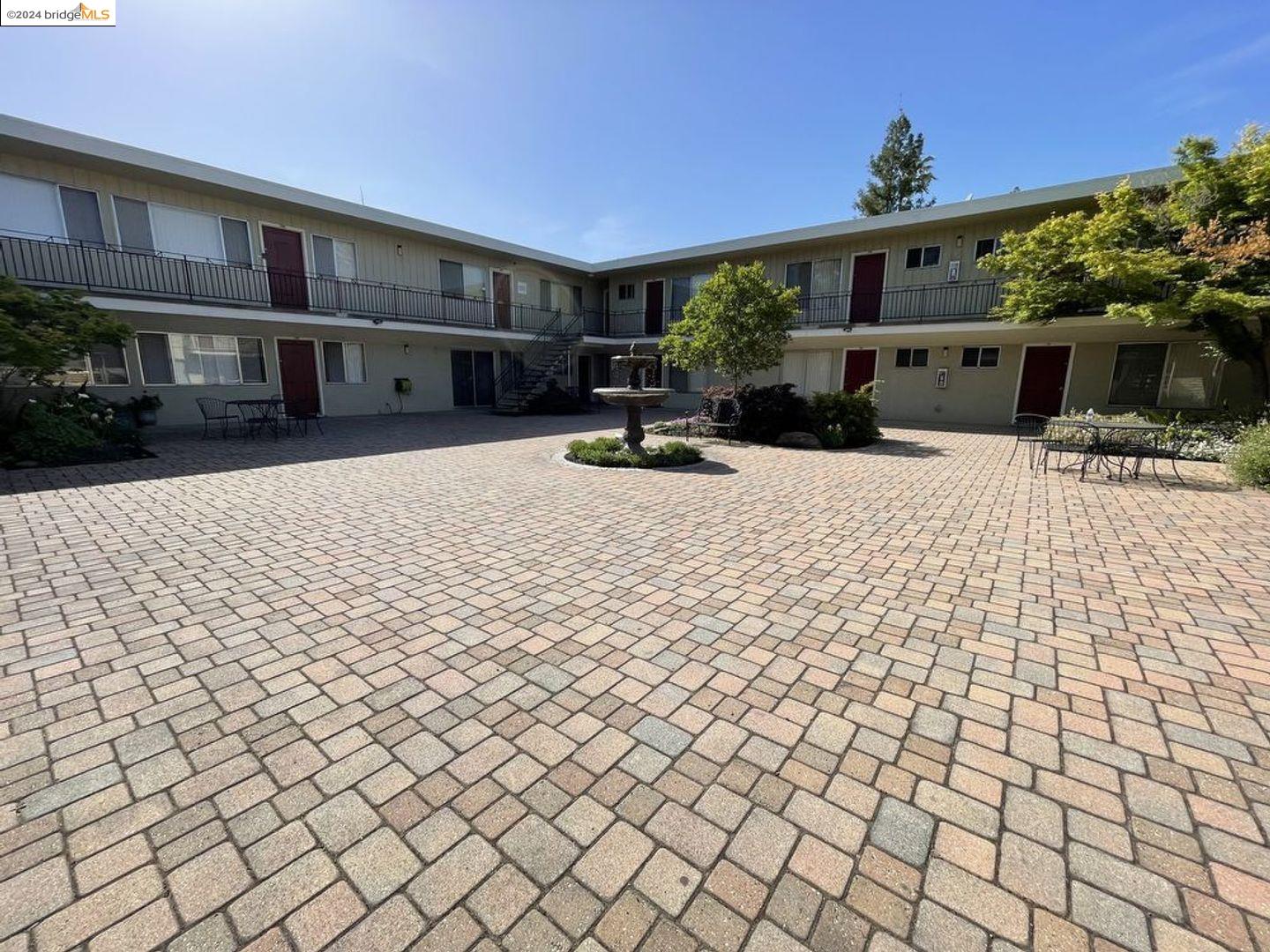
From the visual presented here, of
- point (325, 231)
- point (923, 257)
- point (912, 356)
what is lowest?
point (912, 356)

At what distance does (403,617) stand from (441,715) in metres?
1.13

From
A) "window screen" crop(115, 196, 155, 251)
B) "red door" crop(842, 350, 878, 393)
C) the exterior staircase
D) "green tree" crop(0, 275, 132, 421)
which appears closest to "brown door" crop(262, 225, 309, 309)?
"window screen" crop(115, 196, 155, 251)

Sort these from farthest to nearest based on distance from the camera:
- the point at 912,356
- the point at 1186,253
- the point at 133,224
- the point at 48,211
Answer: the point at 912,356 < the point at 133,224 < the point at 48,211 < the point at 1186,253

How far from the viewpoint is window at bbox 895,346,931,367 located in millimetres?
16297

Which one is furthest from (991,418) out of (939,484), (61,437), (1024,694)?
(61,437)

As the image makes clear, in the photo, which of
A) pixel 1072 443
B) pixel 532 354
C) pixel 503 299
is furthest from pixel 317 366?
pixel 1072 443

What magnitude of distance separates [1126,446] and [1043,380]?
773cm

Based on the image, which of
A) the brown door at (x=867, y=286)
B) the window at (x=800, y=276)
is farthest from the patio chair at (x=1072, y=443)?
the window at (x=800, y=276)

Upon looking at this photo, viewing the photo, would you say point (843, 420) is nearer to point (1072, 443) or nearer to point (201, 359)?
point (1072, 443)

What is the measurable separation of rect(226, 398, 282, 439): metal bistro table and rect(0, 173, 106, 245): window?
171 inches

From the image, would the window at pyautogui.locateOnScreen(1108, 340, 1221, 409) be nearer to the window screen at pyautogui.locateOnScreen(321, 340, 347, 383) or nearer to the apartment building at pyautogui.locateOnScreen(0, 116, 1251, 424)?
the apartment building at pyautogui.locateOnScreen(0, 116, 1251, 424)

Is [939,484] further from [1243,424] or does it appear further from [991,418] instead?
[991,418]

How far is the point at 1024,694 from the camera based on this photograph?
2621mm

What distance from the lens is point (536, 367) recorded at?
19703mm
